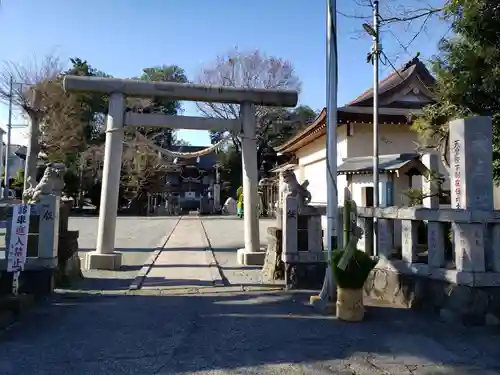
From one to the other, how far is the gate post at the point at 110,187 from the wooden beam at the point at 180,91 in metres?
0.30

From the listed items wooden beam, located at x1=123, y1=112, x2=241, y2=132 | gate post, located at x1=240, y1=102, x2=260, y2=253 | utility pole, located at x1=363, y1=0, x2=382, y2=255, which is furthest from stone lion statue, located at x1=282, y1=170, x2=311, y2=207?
utility pole, located at x1=363, y1=0, x2=382, y2=255

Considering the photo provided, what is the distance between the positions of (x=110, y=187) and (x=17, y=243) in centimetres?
388

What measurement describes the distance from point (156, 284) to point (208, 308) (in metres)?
2.28

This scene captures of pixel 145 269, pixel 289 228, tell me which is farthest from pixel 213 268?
pixel 289 228

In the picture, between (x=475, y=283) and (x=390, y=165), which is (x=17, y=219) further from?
(x=390, y=165)

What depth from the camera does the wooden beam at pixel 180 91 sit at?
10.4 metres

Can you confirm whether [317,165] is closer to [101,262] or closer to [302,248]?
[302,248]

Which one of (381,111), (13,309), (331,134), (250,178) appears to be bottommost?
(13,309)

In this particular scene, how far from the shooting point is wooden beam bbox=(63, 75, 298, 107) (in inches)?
411

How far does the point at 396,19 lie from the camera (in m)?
8.07

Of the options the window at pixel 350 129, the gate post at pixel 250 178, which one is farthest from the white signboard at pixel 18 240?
the window at pixel 350 129

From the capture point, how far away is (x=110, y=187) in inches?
411

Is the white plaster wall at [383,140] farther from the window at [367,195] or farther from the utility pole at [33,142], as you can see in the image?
the utility pole at [33,142]

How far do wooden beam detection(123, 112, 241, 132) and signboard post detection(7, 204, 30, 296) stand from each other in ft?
14.2
